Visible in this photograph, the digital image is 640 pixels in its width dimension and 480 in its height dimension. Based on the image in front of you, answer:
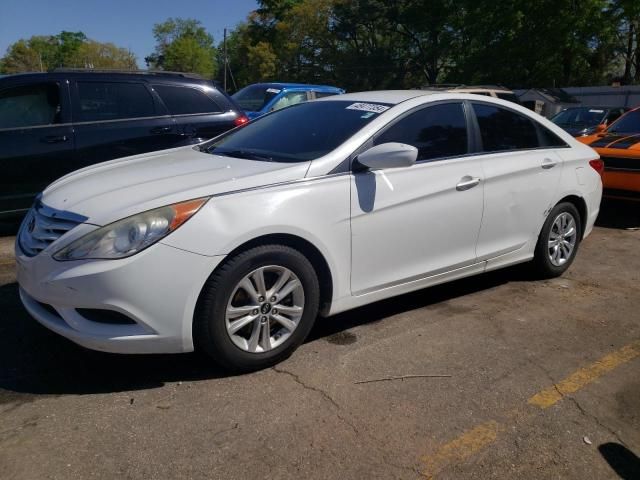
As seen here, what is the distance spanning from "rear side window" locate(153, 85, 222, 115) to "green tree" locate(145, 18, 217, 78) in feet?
239

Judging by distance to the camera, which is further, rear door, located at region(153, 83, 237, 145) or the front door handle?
rear door, located at region(153, 83, 237, 145)

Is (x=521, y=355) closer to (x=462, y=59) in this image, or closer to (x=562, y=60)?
(x=562, y=60)

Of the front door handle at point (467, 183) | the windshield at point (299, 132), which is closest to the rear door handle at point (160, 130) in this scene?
the windshield at point (299, 132)

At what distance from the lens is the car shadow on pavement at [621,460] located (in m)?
2.49

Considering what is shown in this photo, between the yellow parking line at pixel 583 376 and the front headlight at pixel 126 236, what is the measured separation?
80.7 inches

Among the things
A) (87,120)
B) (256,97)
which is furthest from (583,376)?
(256,97)

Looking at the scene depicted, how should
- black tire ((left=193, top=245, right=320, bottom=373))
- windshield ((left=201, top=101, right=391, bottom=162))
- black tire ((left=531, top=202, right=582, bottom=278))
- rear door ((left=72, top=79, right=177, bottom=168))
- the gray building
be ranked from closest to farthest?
1. black tire ((left=193, top=245, right=320, bottom=373))
2. windshield ((left=201, top=101, right=391, bottom=162))
3. black tire ((left=531, top=202, right=582, bottom=278))
4. rear door ((left=72, top=79, right=177, bottom=168))
5. the gray building

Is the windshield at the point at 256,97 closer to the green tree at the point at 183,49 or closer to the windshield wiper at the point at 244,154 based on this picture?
the windshield wiper at the point at 244,154

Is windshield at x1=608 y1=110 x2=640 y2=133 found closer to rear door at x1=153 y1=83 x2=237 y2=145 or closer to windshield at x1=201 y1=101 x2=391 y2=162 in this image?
rear door at x1=153 y1=83 x2=237 y2=145

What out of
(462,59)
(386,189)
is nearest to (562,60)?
(462,59)

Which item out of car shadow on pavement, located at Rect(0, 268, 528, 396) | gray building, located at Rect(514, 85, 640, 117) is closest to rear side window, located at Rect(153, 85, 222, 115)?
car shadow on pavement, located at Rect(0, 268, 528, 396)

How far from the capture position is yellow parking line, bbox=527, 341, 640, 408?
3.04m

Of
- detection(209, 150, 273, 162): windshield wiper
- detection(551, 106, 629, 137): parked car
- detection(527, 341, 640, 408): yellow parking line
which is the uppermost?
detection(209, 150, 273, 162): windshield wiper

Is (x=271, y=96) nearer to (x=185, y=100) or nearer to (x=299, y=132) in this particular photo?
(x=185, y=100)
